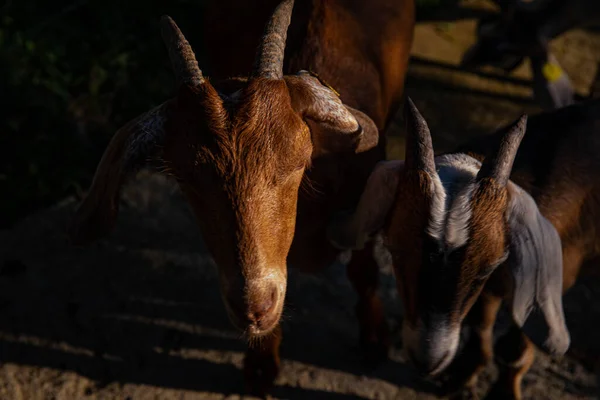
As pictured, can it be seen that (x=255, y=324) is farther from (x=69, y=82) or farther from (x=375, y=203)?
(x=69, y=82)

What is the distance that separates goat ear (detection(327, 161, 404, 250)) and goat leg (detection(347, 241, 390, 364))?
0.89 metres

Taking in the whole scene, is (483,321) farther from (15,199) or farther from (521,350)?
(15,199)

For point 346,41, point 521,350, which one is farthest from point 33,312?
point 521,350

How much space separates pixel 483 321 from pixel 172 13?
13.5 feet

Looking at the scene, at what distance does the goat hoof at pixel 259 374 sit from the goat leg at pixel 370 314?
655 mm

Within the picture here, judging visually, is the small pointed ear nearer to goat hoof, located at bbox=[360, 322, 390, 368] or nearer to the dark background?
goat hoof, located at bbox=[360, 322, 390, 368]

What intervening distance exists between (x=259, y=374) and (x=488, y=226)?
2032mm

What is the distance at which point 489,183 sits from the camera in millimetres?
2602

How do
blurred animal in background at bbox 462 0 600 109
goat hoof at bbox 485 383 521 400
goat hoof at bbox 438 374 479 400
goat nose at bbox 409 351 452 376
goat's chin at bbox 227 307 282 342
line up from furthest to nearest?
blurred animal in background at bbox 462 0 600 109 < goat hoof at bbox 438 374 479 400 < goat hoof at bbox 485 383 521 400 < goat nose at bbox 409 351 452 376 < goat's chin at bbox 227 307 282 342

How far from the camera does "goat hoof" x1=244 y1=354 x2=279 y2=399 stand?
399 centimetres

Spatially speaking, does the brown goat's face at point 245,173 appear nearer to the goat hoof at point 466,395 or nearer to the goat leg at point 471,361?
the goat leg at point 471,361

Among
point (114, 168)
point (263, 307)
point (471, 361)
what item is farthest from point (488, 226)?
point (114, 168)

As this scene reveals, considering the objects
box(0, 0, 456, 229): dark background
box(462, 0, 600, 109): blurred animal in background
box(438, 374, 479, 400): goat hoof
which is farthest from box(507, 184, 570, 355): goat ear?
box(0, 0, 456, 229): dark background

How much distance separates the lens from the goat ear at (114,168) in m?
2.75
